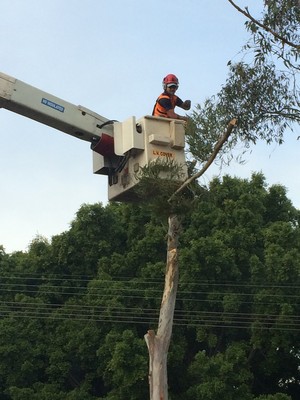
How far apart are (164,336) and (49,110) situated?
12.0 ft

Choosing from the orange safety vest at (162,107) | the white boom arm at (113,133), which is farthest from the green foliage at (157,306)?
the orange safety vest at (162,107)

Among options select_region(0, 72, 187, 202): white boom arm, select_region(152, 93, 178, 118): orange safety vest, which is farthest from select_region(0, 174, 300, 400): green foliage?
select_region(152, 93, 178, 118): orange safety vest

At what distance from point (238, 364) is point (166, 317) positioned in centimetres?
1152

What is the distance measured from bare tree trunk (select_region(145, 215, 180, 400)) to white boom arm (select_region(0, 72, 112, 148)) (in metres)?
1.87

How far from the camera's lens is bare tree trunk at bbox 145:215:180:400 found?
1041 cm

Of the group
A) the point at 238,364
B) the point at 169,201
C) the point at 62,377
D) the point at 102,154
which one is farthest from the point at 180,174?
the point at 62,377

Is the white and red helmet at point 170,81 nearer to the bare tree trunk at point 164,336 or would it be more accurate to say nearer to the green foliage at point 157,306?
the bare tree trunk at point 164,336

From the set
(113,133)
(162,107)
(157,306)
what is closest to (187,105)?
(162,107)

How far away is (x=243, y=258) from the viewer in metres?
23.8

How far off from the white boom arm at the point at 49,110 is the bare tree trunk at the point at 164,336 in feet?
6.14

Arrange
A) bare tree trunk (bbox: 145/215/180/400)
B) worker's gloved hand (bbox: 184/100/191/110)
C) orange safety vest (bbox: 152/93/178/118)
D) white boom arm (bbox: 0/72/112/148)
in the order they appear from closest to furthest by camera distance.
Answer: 1. bare tree trunk (bbox: 145/215/180/400)
2. orange safety vest (bbox: 152/93/178/118)
3. worker's gloved hand (bbox: 184/100/191/110)
4. white boom arm (bbox: 0/72/112/148)

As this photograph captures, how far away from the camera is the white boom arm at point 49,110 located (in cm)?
1152

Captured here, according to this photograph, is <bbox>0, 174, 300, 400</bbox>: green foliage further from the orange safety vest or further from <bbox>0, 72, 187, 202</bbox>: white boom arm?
the orange safety vest

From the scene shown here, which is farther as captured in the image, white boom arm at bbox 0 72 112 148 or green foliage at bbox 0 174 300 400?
green foliage at bbox 0 174 300 400
